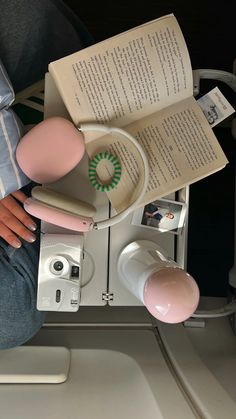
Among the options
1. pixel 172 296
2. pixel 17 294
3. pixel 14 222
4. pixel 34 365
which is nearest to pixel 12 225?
pixel 14 222

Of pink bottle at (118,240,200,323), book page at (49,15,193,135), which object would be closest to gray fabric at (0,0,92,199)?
book page at (49,15,193,135)

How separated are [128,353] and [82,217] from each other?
0.27 m

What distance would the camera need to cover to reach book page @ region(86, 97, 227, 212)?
0.76m

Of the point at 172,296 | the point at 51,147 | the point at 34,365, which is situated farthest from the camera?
the point at 34,365

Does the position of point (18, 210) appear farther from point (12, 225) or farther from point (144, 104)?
point (144, 104)

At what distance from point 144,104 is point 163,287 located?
0.29 m

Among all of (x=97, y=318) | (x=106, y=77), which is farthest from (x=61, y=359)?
(x=106, y=77)

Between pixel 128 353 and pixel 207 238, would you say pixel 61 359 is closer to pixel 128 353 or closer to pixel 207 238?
pixel 128 353

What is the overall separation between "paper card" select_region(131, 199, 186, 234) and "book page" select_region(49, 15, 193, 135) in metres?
0.16

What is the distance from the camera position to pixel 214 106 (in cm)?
78

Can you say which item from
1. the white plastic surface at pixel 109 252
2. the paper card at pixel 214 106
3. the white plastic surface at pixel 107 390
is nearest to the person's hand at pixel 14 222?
the white plastic surface at pixel 109 252

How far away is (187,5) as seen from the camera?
4.27 ft

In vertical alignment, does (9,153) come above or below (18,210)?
above

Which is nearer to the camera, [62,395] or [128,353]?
[62,395]
